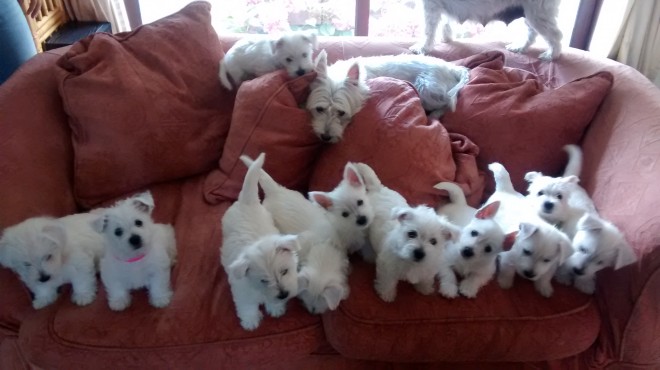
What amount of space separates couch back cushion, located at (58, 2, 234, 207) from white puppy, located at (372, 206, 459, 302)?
3.07 ft

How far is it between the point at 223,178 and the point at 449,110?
1.02 m

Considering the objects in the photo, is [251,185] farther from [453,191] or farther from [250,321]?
[453,191]

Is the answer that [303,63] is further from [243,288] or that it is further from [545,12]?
[545,12]

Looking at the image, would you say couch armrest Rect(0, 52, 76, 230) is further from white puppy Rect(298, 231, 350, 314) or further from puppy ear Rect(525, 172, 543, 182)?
puppy ear Rect(525, 172, 543, 182)

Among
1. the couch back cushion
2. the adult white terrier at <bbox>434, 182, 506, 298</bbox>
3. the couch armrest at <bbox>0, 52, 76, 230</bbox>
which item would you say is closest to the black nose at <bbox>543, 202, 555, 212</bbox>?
the adult white terrier at <bbox>434, 182, 506, 298</bbox>

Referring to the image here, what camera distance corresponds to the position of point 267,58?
2.06 metres

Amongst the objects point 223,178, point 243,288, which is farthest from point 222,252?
point 223,178

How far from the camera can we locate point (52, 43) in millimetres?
2629

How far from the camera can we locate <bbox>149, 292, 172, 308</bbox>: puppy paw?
1500 millimetres

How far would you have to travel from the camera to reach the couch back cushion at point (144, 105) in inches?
71.1

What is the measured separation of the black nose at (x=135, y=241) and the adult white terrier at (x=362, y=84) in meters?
0.79

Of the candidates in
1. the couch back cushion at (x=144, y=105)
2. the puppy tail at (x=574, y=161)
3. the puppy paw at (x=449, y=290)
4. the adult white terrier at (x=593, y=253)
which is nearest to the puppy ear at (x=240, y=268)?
the puppy paw at (x=449, y=290)

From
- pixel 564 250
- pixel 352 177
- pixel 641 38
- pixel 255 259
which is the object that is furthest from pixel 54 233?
pixel 641 38

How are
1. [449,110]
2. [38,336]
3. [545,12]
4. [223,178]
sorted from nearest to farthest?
[38,336], [223,178], [449,110], [545,12]
